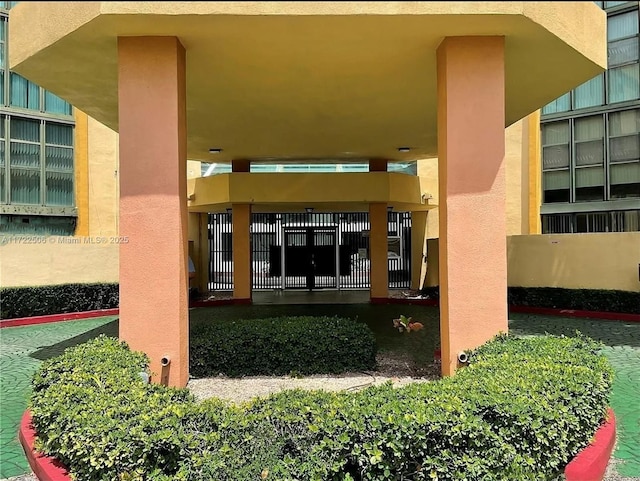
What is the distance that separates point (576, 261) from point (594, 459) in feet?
35.9

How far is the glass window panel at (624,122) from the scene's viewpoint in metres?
14.5

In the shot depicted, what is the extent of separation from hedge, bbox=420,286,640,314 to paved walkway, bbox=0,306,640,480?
680 mm

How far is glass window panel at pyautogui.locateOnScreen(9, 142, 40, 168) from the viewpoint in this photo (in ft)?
49.5

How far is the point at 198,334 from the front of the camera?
777 cm

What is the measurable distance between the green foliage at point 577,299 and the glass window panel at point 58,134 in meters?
15.0

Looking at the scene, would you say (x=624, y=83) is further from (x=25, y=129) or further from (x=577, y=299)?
(x=25, y=129)

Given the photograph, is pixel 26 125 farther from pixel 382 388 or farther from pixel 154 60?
pixel 382 388

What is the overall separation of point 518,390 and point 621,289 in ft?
35.5

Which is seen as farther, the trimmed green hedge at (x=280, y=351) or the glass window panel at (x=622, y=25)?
the glass window panel at (x=622, y=25)

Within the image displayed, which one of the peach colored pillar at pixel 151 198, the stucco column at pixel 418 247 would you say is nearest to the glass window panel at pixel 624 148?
the stucco column at pixel 418 247

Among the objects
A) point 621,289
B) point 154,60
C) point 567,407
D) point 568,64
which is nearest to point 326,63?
point 154,60

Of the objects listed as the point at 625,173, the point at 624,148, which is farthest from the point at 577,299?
the point at 624,148

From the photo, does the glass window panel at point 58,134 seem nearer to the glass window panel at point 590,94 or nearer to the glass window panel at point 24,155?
the glass window panel at point 24,155

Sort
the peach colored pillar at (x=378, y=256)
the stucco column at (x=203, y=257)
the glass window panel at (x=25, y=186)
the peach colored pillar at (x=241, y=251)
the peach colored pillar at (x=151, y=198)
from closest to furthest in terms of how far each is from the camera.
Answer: the peach colored pillar at (x=151, y=198), the glass window panel at (x=25, y=186), the peach colored pillar at (x=241, y=251), the peach colored pillar at (x=378, y=256), the stucco column at (x=203, y=257)
